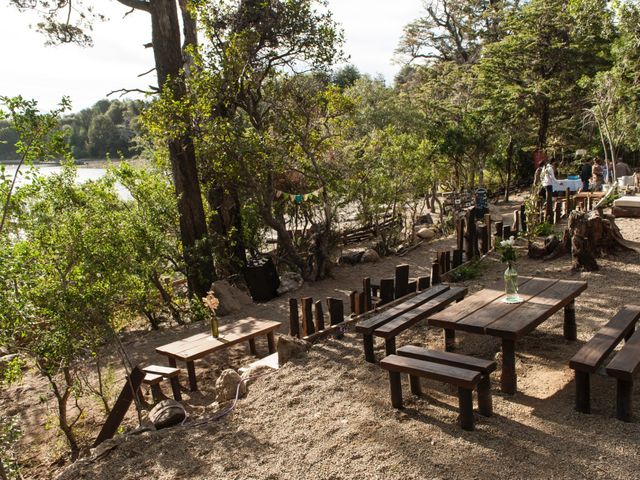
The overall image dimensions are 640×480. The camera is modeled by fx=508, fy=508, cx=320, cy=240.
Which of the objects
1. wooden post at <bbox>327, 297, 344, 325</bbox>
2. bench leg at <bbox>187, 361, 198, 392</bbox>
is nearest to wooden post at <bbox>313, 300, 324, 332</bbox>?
wooden post at <bbox>327, 297, 344, 325</bbox>

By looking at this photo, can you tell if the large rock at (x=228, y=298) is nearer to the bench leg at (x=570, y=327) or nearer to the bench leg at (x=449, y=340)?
the bench leg at (x=449, y=340)

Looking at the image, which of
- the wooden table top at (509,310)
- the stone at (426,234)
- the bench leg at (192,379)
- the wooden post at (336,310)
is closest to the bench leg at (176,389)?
the bench leg at (192,379)

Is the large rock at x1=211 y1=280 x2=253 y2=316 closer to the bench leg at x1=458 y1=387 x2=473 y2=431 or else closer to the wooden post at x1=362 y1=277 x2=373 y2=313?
the wooden post at x1=362 y1=277 x2=373 y2=313

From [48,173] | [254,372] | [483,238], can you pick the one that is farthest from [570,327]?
[48,173]

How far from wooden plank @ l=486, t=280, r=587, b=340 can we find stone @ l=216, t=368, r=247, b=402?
7.33 feet

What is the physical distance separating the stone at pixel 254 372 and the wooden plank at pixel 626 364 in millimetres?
2937

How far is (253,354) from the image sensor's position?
6.27m

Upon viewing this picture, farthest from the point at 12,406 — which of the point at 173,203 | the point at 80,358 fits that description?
the point at 173,203

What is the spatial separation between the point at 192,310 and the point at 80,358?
391 centimetres

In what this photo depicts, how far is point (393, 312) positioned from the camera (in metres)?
4.79

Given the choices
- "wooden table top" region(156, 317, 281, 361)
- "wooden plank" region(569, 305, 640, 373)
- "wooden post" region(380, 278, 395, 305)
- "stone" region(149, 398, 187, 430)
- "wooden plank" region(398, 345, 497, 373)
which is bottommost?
"stone" region(149, 398, 187, 430)

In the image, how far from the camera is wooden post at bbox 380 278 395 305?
5.93 metres

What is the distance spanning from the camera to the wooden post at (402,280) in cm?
600

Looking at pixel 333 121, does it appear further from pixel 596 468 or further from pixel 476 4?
pixel 476 4
